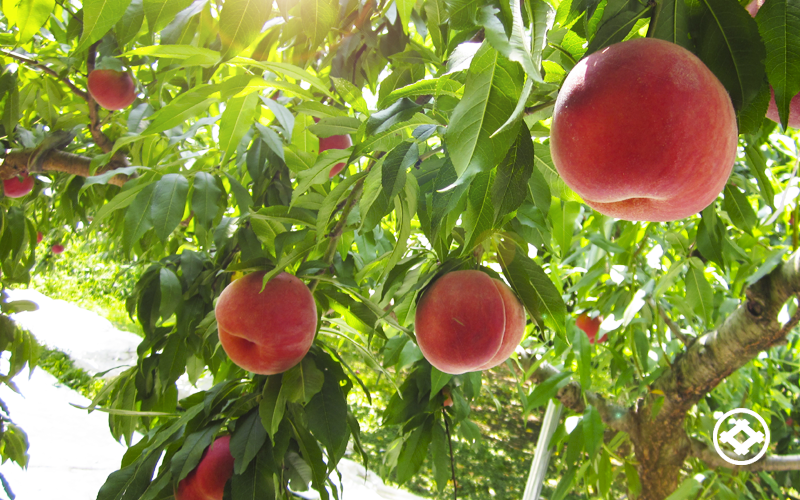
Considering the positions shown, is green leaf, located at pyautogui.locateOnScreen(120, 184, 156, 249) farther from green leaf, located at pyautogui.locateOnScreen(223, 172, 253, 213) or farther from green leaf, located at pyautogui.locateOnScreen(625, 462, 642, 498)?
green leaf, located at pyautogui.locateOnScreen(625, 462, 642, 498)

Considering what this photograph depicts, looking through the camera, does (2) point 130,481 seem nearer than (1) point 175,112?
No

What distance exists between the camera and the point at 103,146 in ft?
4.69

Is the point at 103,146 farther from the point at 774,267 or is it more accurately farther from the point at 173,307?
the point at 774,267

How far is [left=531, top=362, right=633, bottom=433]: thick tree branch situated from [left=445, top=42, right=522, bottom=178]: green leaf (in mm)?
1184

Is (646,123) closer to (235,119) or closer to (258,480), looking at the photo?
(235,119)

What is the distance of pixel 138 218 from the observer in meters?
0.76

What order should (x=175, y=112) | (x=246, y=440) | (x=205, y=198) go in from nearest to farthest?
(x=175, y=112) → (x=246, y=440) → (x=205, y=198)

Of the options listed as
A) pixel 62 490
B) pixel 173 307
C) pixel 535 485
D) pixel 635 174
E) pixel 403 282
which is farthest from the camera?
pixel 62 490

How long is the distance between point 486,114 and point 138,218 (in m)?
0.66

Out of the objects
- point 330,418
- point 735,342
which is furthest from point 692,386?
point 330,418

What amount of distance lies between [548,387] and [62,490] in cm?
282

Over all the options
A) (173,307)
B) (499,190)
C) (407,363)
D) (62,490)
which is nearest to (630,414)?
(407,363)

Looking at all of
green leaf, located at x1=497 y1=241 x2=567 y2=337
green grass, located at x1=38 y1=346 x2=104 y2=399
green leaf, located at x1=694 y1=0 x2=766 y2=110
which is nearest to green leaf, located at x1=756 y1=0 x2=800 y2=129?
green leaf, located at x1=694 y1=0 x2=766 y2=110
